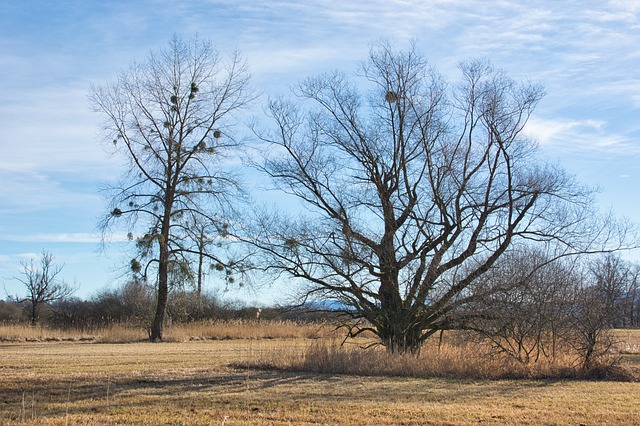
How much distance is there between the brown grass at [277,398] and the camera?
9609 millimetres

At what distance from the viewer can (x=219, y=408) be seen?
10.4 m

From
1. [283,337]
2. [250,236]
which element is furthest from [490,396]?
[283,337]

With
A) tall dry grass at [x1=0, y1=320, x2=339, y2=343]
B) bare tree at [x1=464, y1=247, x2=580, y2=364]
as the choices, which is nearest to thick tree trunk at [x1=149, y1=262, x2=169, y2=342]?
tall dry grass at [x1=0, y1=320, x2=339, y2=343]

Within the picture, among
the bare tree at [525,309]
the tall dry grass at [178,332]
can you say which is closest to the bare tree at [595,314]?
the bare tree at [525,309]

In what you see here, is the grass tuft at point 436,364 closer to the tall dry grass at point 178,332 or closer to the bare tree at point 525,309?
the bare tree at point 525,309

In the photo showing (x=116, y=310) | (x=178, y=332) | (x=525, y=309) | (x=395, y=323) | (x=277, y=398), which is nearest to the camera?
(x=277, y=398)

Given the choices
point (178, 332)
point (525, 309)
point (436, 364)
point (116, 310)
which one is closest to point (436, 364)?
point (436, 364)

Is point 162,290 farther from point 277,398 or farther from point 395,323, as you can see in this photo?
point 277,398

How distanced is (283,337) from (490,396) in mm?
20950

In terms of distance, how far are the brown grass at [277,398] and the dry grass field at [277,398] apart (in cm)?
2

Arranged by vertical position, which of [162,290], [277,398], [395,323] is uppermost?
[162,290]

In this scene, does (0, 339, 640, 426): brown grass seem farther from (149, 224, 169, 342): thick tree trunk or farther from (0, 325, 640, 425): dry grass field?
(149, 224, 169, 342): thick tree trunk

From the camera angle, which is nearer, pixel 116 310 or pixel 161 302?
pixel 161 302

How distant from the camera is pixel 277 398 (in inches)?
461
